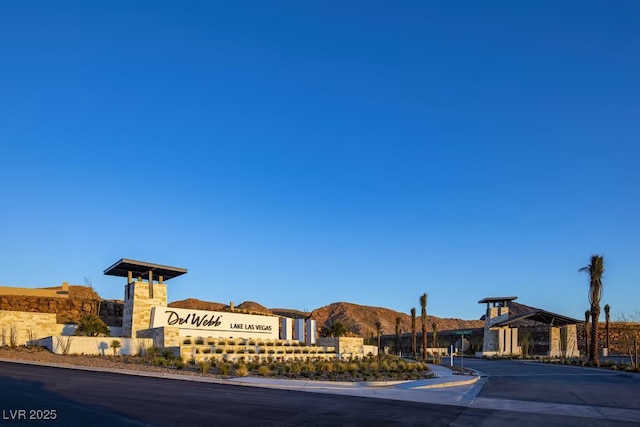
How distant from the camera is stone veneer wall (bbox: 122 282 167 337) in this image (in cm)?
4138

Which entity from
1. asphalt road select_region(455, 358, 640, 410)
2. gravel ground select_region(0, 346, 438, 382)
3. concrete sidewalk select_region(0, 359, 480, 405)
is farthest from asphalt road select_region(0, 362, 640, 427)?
gravel ground select_region(0, 346, 438, 382)

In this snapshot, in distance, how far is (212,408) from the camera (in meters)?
14.6

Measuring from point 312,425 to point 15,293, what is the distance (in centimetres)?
5119

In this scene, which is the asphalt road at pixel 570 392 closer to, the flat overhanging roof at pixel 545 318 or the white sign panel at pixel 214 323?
the white sign panel at pixel 214 323

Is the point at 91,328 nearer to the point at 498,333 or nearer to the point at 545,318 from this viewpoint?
the point at 498,333

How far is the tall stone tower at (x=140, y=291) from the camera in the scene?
137 ft

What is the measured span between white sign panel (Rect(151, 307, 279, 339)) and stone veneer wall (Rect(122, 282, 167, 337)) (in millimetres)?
594

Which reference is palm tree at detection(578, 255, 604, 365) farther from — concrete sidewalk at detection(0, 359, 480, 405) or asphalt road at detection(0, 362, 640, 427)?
asphalt road at detection(0, 362, 640, 427)

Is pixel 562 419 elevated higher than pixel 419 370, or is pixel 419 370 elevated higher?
pixel 562 419

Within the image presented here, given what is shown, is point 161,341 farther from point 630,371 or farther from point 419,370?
point 630,371

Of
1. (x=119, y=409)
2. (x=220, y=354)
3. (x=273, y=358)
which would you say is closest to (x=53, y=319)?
(x=220, y=354)

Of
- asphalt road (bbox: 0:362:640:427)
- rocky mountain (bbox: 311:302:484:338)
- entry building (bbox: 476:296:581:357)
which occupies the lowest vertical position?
rocky mountain (bbox: 311:302:484:338)

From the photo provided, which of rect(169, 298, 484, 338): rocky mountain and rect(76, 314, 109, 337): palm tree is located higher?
rect(76, 314, 109, 337): palm tree

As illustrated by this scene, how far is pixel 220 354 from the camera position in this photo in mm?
36156
